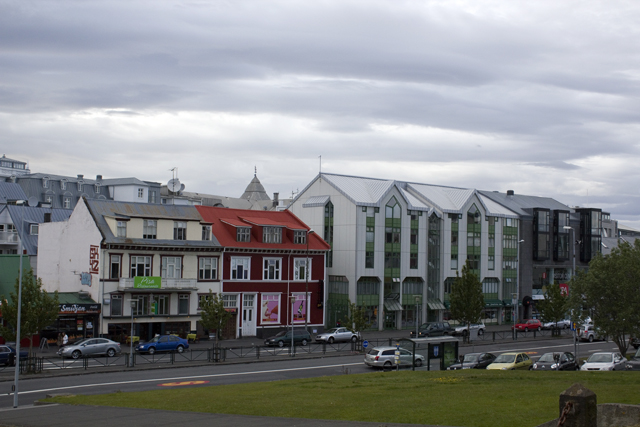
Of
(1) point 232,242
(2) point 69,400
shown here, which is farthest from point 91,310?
(2) point 69,400

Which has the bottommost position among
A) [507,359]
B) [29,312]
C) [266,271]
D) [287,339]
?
[287,339]

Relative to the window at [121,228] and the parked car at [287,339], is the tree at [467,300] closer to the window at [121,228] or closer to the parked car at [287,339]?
the parked car at [287,339]

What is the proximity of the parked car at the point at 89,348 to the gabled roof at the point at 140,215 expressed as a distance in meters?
10.4

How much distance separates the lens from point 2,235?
87.1 m

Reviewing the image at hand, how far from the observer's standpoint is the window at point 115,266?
60.2 m

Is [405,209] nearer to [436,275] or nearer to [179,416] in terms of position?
[436,275]

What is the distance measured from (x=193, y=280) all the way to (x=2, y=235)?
36.6 metres

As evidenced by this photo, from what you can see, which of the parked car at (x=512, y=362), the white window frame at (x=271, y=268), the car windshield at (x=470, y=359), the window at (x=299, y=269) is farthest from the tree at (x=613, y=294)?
the white window frame at (x=271, y=268)

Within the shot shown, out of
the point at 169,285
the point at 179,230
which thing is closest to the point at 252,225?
the point at 179,230

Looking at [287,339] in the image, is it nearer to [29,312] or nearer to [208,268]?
[208,268]

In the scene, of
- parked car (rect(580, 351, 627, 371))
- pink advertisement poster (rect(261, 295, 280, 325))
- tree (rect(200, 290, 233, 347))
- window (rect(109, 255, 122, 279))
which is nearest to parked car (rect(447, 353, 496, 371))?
parked car (rect(580, 351, 627, 371))

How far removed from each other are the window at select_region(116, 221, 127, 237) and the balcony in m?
4.16

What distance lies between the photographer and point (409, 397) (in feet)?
88.7

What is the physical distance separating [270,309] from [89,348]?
22.2 meters
